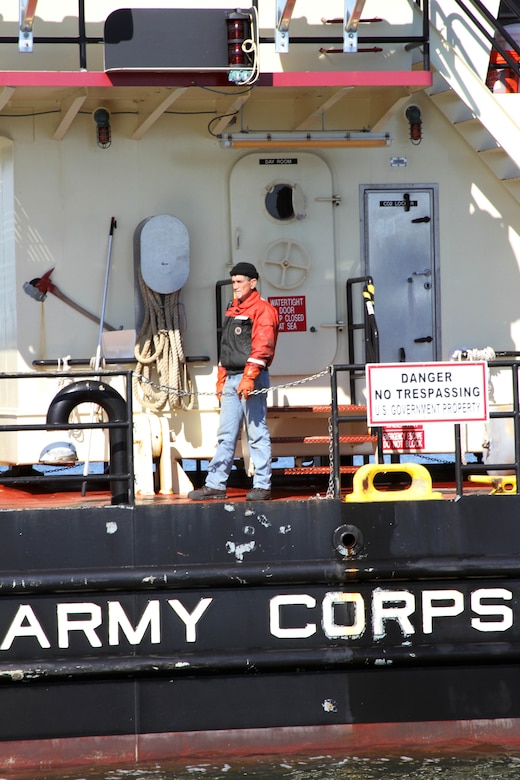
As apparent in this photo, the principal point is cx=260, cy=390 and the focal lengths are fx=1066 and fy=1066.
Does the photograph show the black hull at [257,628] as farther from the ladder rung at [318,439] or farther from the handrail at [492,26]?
the handrail at [492,26]

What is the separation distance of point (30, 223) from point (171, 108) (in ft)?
4.34

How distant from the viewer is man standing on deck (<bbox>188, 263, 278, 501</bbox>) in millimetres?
6547

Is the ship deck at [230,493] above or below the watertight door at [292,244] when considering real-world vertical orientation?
below

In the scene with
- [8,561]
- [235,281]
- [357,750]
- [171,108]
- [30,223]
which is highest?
[171,108]

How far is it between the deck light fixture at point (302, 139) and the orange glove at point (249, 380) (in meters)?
1.91

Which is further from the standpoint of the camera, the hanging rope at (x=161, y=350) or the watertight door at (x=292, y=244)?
the watertight door at (x=292, y=244)

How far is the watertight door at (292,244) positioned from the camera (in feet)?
25.6

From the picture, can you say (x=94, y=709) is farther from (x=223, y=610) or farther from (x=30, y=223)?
(x=30, y=223)

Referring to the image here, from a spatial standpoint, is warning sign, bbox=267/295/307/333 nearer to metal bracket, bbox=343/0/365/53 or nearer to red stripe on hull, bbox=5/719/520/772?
metal bracket, bbox=343/0/365/53

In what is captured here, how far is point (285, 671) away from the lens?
620 centimetres

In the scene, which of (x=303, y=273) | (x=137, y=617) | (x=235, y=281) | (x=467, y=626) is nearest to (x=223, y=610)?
(x=137, y=617)

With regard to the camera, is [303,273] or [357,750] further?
[303,273]

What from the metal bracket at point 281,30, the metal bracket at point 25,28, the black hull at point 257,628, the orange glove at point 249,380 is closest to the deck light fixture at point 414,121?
the metal bracket at point 281,30

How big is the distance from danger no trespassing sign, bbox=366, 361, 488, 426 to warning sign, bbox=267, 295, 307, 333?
65.2 inches
